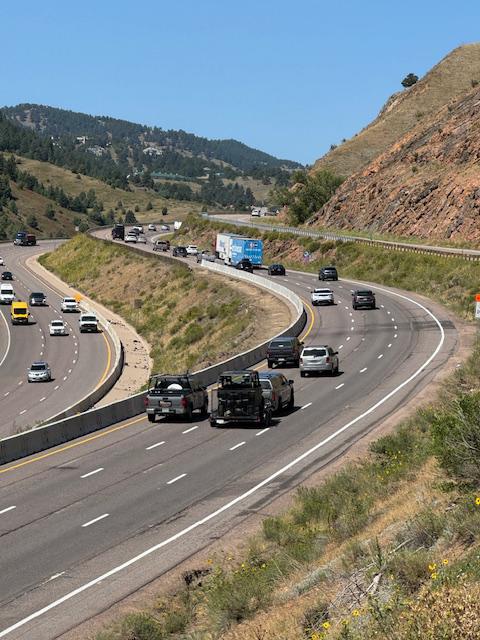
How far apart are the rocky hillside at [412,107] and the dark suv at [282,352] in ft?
363

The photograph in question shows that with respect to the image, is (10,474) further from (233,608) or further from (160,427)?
(233,608)

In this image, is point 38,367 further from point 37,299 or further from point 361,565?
point 361,565

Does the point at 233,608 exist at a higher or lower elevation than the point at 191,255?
higher

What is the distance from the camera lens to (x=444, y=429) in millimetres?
19391

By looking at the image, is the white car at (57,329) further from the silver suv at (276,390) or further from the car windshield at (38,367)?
the silver suv at (276,390)

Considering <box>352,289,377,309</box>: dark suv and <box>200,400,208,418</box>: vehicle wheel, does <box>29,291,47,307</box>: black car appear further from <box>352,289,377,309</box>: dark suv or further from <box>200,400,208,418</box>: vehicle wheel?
<box>200,400,208,418</box>: vehicle wheel

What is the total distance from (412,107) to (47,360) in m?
99.9

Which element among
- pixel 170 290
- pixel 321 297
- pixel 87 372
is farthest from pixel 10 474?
pixel 170 290

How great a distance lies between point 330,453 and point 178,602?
14345 millimetres

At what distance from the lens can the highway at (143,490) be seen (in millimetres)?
19188

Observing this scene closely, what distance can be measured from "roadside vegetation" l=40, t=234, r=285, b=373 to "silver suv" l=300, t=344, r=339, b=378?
33.2 ft

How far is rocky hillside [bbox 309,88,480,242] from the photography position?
10394 cm

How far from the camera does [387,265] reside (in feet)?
332

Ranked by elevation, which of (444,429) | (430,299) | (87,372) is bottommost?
(87,372)
